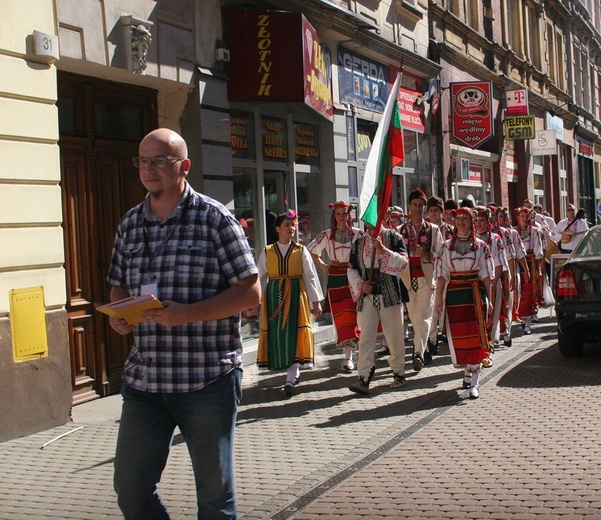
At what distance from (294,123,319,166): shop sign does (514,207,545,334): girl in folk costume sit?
3.28m

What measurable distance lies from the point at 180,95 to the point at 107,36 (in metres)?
1.71

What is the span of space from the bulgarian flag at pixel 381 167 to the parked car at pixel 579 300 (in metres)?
2.93

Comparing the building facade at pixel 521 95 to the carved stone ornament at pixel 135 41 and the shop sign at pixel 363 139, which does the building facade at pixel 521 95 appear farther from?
the carved stone ornament at pixel 135 41

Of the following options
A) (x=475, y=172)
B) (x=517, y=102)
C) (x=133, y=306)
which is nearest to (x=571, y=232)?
(x=475, y=172)

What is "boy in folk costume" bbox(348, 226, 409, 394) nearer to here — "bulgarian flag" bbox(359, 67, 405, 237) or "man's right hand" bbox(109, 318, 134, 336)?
"bulgarian flag" bbox(359, 67, 405, 237)

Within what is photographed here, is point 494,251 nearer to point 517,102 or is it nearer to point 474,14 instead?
point 474,14

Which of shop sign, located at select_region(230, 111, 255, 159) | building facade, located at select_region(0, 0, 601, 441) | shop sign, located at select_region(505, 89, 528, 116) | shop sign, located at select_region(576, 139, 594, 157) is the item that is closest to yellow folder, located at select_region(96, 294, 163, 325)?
building facade, located at select_region(0, 0, 601, 441)

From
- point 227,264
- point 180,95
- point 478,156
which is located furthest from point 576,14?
point 227,264

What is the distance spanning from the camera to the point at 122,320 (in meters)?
3.52

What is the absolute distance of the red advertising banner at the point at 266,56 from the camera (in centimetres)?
1092

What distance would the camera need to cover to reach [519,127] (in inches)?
1009

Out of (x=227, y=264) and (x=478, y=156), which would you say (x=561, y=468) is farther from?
(x=478, y=156)

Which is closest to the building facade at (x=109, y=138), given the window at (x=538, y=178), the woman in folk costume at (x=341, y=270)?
the woman in folk costume at (x=341, y=270)

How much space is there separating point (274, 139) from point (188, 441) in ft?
31.3
